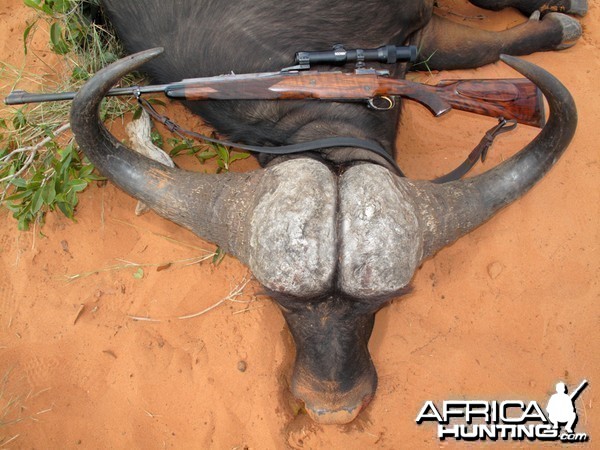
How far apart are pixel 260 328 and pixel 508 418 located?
1.65 m

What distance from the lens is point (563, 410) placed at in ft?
11.2

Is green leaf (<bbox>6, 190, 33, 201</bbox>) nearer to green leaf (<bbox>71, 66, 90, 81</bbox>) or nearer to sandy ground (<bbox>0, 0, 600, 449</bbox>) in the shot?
sandy ground (<bbox>0, 0, 600, 449</bbox>)

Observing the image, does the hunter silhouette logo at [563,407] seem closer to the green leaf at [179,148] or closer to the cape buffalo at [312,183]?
the cape buffalo at [312,183]

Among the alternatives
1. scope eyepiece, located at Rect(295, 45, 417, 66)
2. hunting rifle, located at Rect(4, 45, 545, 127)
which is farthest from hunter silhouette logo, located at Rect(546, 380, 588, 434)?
scope eyepiece, located at Rect(295, 45, 417, 66)

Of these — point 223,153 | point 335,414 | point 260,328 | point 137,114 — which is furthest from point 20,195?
point 335,414

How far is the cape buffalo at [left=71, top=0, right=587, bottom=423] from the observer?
2289mm

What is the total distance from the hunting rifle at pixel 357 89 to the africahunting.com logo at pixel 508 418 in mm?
1711

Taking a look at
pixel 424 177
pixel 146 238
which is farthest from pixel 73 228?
pixel 424 177

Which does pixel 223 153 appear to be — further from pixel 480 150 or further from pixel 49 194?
pixel 480 150

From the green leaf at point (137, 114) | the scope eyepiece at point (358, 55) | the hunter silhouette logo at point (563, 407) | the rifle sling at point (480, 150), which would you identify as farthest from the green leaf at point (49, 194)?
the hunter silhouette logo at point (563, 407)

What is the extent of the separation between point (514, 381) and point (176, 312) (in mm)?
2247

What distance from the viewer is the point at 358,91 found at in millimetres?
2967

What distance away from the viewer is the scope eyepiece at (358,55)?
3.01 meters

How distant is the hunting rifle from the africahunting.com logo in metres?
1.71
